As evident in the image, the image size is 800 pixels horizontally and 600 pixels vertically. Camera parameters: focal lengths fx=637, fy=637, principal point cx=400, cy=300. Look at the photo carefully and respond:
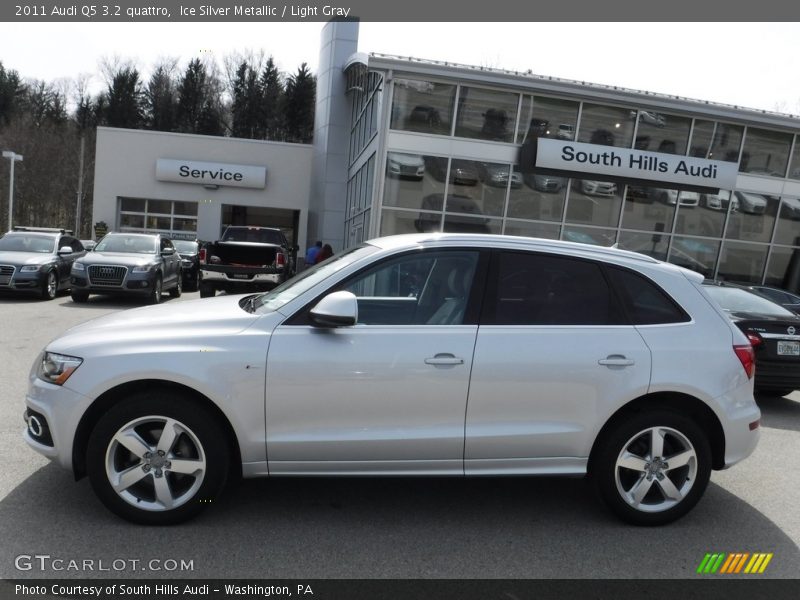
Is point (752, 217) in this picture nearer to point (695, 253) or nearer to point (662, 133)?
point (695, 253)

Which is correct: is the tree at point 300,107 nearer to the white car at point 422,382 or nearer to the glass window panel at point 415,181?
the glass window panel at point 415,181

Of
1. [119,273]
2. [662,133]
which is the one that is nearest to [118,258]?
[119,273]

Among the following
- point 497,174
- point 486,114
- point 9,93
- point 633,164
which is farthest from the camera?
point 9,93

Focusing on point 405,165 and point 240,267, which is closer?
point 240,267

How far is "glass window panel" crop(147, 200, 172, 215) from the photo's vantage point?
103 feet

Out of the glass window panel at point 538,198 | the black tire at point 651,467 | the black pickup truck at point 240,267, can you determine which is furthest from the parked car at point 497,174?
the black tire at point 651,467

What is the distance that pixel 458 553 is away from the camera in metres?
3.47

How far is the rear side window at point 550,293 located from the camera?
384 cm

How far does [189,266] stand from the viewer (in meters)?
18.7

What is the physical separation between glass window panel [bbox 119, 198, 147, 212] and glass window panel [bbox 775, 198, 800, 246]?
27.2 metres

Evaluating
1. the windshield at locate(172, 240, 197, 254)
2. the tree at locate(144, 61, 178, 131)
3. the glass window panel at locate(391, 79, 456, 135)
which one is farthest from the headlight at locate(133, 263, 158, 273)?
the tree at locate(144, 61, 178, 131)

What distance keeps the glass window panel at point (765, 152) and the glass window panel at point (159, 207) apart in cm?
2500

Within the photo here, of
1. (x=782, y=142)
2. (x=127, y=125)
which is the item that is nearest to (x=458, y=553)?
(x=782, y=142)

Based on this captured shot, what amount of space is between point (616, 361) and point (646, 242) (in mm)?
15483
